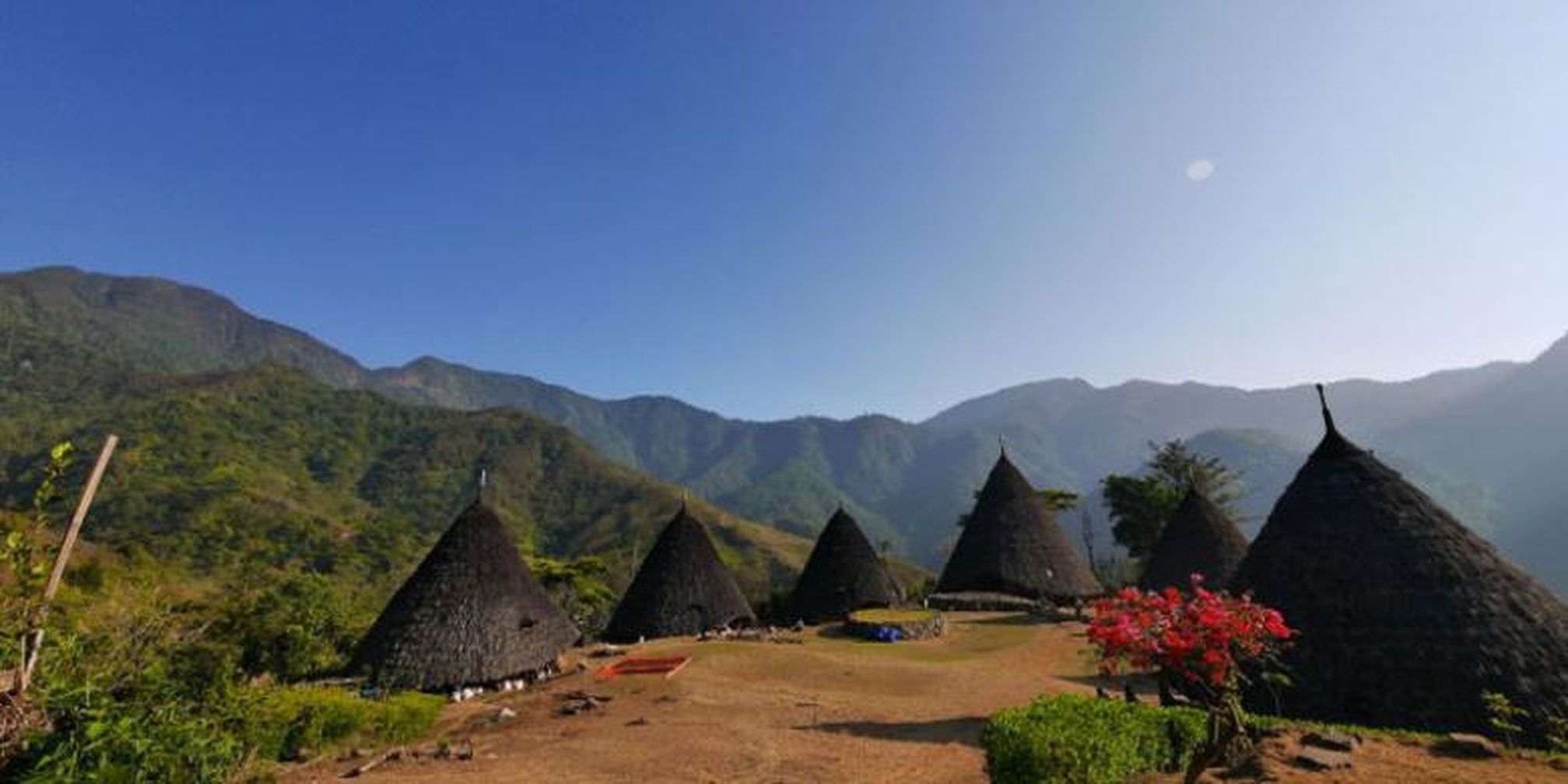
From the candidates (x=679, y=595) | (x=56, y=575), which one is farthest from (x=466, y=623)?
(x=56, y=575)

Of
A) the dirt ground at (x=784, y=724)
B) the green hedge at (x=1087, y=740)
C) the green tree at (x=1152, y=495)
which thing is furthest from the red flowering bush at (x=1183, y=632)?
the green tree at (x=1152, y=495)

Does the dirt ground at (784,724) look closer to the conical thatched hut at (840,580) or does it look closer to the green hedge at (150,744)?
the green hedge at (150,744)

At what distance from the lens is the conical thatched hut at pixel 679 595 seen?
97.9 feet

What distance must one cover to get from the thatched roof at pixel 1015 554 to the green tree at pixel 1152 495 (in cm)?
1907

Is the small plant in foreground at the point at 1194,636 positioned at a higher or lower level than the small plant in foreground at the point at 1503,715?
higher

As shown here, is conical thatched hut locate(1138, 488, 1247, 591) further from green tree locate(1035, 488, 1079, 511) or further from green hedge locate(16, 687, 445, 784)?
green hedge locate(16, 687, 445, 784)

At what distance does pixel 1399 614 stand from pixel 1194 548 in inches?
664

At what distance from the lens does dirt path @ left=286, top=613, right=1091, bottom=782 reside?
11578 millimetres

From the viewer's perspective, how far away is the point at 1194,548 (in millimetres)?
29078

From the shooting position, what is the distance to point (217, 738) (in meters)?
6.94

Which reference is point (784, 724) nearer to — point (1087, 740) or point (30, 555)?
point (1087, 740)

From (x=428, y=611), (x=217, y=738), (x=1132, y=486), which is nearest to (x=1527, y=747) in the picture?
(x=217, y=738)

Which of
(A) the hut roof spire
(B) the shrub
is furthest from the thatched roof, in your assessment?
(B) the shrub

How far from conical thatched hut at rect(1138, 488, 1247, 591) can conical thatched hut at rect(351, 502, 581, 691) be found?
76.3 ft
